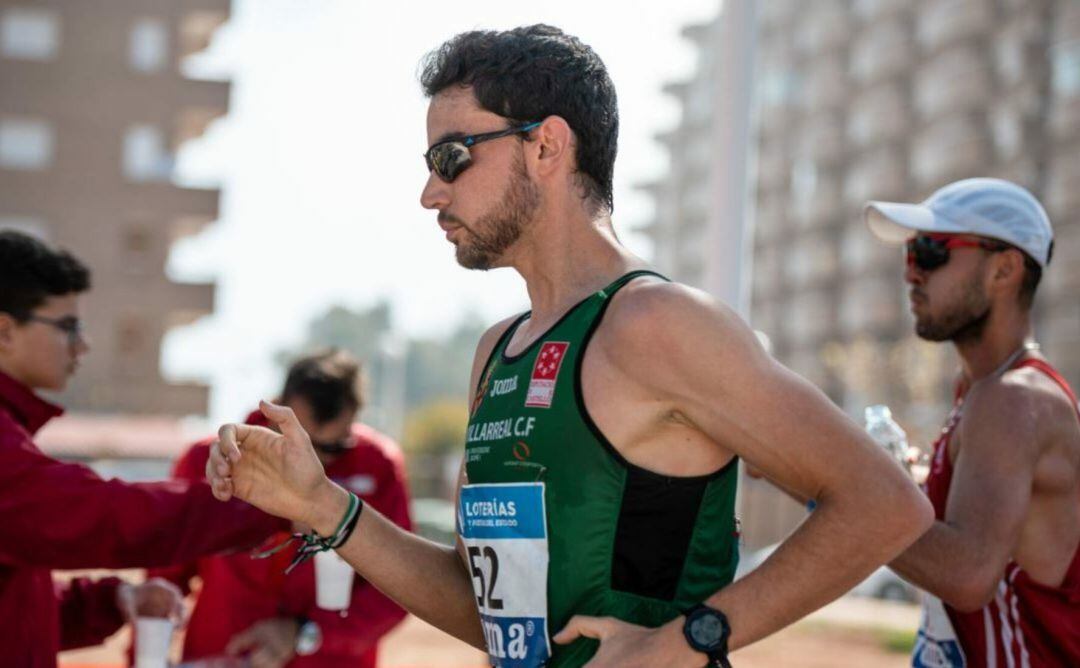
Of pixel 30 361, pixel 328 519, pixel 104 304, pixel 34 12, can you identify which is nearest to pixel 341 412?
pixel 30 361

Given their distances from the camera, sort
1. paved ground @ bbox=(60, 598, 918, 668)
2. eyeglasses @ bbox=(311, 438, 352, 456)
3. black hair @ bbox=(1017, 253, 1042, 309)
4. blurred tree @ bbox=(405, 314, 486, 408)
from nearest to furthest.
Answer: black hair @ bbox=(1017, 253, 1042, 309), eyeglasses @ bbox=(311, 438, 352, 456), paved ground @ bbox=(60, 598, 918, 668), blurred tree @ bbox=(405, 314, 486, 408)

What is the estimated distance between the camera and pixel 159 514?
348 centimetres

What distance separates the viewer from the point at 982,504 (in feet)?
10.4

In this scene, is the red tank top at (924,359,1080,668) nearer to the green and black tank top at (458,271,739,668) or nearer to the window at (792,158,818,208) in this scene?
the green and black tank top at (458,271,739,668)

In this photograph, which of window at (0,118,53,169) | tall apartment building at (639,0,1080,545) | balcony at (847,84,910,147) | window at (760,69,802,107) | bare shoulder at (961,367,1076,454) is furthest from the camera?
window at (760,69,802,107)

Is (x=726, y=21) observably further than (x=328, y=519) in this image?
Yes

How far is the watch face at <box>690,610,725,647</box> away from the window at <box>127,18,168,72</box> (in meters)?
51.7

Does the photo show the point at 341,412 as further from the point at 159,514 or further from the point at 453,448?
the point at 453,448

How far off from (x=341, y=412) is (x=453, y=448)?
5544cm

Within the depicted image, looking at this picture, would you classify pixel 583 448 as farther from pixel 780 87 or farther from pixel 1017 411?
pixel 780 87

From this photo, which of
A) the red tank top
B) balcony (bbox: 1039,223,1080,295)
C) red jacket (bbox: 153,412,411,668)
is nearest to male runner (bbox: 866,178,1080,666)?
the red tank top

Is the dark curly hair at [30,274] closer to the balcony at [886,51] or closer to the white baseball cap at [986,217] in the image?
the white baseball cap at [986,217]

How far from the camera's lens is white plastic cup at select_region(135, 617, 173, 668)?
370cm

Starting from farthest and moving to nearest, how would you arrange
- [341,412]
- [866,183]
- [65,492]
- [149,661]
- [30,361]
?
[866,183]
[341,412]
[30,361]
[149,661]
[65,492]
